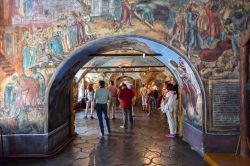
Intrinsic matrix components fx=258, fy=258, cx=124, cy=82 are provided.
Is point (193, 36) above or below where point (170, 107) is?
above

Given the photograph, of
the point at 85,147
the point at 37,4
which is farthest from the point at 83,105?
the point at 37,4

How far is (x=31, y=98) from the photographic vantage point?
6.73m

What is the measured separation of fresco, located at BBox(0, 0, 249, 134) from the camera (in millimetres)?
6449

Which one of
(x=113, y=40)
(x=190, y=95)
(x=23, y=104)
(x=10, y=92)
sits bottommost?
(x=23, y=104)

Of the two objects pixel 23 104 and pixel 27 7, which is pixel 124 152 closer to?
pixel 23 104

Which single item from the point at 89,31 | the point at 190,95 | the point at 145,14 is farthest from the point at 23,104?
the point at 190,95

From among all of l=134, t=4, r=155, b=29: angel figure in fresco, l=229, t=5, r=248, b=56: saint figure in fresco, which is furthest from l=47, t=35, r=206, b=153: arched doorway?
l=229, t=5, r=248, b=56: saint figure in fresco

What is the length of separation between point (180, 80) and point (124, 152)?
9.58 ft

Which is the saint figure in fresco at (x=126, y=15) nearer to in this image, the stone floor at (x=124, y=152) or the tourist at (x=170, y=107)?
the tourist at (x=170, y=107)

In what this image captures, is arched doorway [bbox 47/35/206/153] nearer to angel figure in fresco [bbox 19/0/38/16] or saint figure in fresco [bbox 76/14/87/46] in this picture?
saint figure in fresco [bbox 76/14/87/46]

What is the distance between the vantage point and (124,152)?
7.03m

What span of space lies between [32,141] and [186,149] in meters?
4.19

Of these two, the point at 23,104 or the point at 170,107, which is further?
the point at 170,107

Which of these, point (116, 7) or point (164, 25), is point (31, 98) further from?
point (164, 25)
